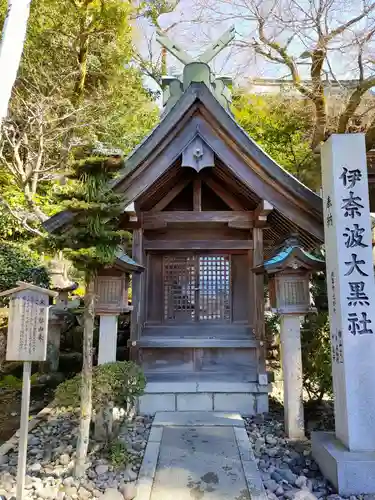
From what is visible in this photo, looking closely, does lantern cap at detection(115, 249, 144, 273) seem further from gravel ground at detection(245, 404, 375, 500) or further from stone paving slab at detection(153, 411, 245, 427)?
gravel ground at detection(245, 404, 375, 500)

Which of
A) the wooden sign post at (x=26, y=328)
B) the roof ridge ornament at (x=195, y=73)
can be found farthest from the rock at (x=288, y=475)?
the roof ridge ornament at (x=195, y=73)

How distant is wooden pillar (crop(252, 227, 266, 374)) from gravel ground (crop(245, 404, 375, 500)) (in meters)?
0.93

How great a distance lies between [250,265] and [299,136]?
9.47 meters

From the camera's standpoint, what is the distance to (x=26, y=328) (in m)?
3.54

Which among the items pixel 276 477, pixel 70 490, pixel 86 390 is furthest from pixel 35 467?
pixel 276 477

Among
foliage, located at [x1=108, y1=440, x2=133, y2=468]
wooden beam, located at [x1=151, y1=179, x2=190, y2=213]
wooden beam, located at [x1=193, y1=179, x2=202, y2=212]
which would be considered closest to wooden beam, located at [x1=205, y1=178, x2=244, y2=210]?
wooden beam, located at [x1=193, y1=179, x2=202, y2=212]

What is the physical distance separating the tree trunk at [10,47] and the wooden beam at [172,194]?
298 centimetres

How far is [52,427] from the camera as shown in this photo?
5145 mm

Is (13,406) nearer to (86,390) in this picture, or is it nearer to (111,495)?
(86,390)

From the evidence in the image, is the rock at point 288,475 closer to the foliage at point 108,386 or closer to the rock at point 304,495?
the rock at point 304,495

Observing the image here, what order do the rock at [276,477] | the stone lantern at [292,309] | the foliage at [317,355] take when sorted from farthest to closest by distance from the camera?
1. the foliage at [317,355]
2. the stone lantern at [292,309]
3. the rock at [276,477]

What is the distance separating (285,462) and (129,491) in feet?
6.39

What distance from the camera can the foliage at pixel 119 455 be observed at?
396 centimetres

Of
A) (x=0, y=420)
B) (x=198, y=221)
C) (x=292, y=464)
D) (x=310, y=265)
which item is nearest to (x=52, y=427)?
(x=0, y=420)
